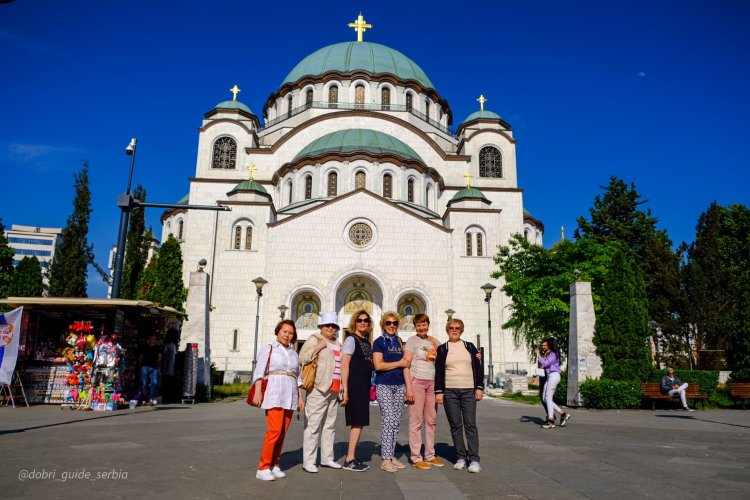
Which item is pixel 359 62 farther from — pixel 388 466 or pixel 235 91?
pixel 388 466

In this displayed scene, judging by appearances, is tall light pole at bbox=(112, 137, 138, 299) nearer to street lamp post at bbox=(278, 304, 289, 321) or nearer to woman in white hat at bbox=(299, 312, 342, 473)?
woman in white hat at bbox=(299, 312, 342, 473)

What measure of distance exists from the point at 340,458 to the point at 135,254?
2787 cm

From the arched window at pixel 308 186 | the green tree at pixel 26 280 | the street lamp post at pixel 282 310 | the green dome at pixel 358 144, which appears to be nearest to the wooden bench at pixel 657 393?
the street lamp post at pixel 282 310

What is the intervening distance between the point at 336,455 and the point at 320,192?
83.1ft

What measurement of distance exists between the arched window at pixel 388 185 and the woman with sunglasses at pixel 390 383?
2571 cm

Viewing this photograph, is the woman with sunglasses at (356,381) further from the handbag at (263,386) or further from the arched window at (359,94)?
the arched window at (359,94)

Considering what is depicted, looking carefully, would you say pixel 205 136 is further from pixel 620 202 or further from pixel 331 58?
pixel 620 202

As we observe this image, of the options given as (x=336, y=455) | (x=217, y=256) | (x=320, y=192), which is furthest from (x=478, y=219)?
(x=336, y=455)

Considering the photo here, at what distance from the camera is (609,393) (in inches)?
517

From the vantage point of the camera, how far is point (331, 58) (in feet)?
129

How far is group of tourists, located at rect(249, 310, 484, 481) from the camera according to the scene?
518 centimetres

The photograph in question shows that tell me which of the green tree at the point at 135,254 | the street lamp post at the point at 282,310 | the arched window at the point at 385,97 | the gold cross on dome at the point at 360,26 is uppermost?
the gold cross on dome at the point at 360,26

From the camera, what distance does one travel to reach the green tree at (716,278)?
87.7 feet

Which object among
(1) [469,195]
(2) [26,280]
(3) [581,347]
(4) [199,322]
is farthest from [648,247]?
(2) [26,280]
